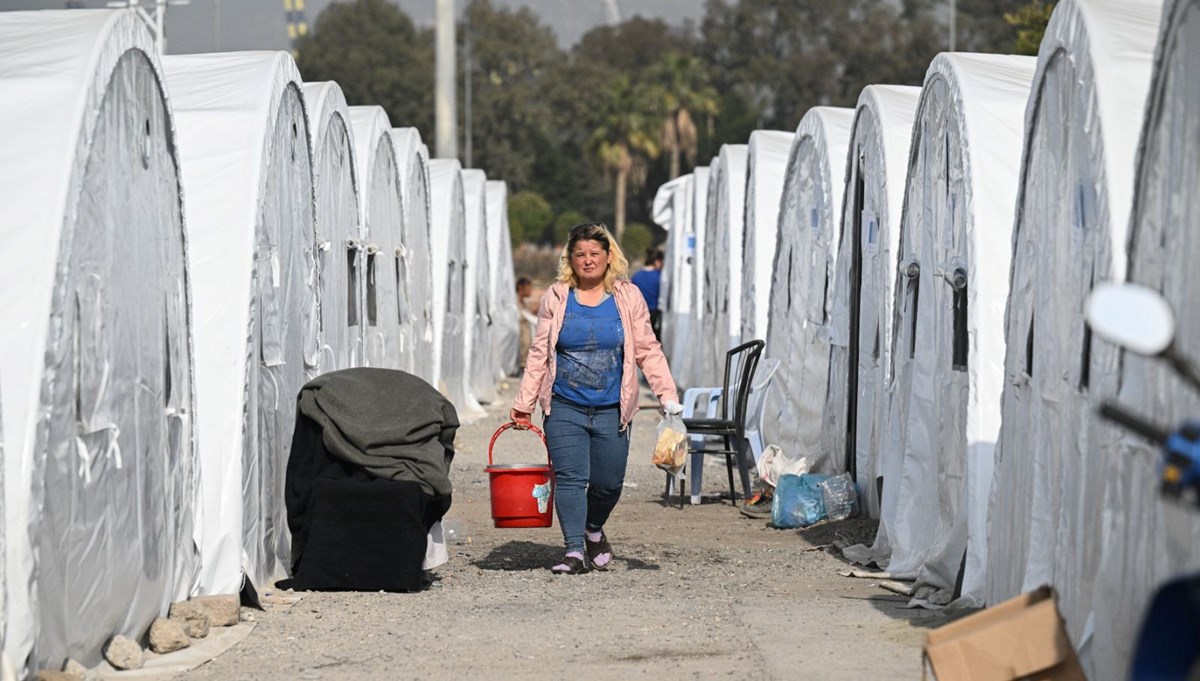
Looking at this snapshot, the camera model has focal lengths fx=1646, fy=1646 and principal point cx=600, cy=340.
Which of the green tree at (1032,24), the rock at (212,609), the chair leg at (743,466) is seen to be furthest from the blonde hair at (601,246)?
the green tree at (1032,24)

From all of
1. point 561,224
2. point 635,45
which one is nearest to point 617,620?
point 561,224

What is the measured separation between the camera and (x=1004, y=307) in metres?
8.03

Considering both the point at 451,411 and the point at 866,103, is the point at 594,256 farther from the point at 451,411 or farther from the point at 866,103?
the point at 866,103

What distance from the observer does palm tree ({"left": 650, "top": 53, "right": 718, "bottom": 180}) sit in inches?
2453

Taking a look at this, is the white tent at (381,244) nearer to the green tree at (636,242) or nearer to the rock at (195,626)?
the rock at (195,626)

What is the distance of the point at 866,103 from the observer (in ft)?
36.3

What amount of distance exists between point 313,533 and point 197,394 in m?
0.87

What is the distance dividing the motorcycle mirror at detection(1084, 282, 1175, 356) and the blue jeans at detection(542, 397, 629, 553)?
549 cm

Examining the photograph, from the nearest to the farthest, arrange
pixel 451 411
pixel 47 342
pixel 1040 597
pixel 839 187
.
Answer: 1. pixel 1040 597
2. pixel 47 342
3. pixel 451 411
4. pixel 839 187

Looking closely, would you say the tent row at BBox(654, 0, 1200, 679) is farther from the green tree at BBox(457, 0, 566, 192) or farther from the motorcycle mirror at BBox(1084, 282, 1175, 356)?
the green tree at BBox(457, 0, 566, 192)

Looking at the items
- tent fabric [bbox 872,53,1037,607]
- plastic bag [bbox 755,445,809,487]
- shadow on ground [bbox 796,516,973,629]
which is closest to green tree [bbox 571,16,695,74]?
plastic bag [bbox 755,445,809,487]

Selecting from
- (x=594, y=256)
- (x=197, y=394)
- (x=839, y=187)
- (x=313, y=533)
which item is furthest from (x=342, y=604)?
(x=839, y=187)

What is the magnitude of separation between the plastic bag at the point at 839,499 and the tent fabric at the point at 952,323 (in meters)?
1.08

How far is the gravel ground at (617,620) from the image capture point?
20.4 ft
